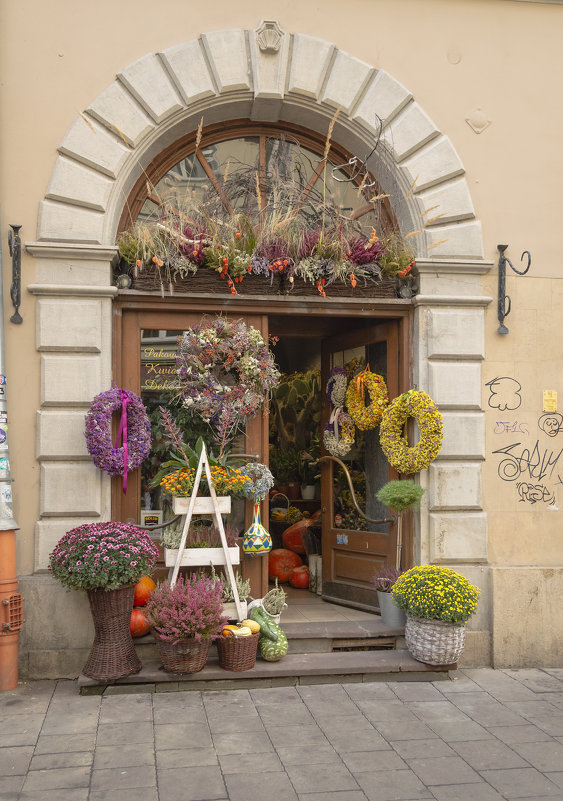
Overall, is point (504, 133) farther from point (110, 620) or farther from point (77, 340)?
point (110, 620)

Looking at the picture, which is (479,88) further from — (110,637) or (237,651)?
(110,637)

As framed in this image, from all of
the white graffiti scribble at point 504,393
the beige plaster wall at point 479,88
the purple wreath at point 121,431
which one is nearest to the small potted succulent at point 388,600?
the beige plaster wall at point 479,88

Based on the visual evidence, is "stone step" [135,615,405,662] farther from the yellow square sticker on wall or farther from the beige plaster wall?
the yellow square sticker on wall

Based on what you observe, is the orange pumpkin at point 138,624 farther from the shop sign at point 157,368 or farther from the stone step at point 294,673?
the shop sign at point 157,368

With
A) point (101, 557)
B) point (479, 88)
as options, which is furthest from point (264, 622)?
point (479, 88)

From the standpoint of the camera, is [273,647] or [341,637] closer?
[273,647]

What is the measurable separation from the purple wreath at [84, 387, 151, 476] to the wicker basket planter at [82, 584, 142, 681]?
1.04 m

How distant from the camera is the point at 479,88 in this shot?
7004 mm

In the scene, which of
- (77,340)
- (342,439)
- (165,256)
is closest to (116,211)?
(165,256)

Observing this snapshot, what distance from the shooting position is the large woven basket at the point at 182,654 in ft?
18.6

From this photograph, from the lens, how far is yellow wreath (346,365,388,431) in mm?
7145

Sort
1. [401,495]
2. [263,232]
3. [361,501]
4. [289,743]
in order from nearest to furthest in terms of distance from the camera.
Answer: [289,743] < [401,495] < [263,232] < [361,501]

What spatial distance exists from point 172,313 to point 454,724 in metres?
3.99

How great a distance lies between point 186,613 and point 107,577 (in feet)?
2.09
